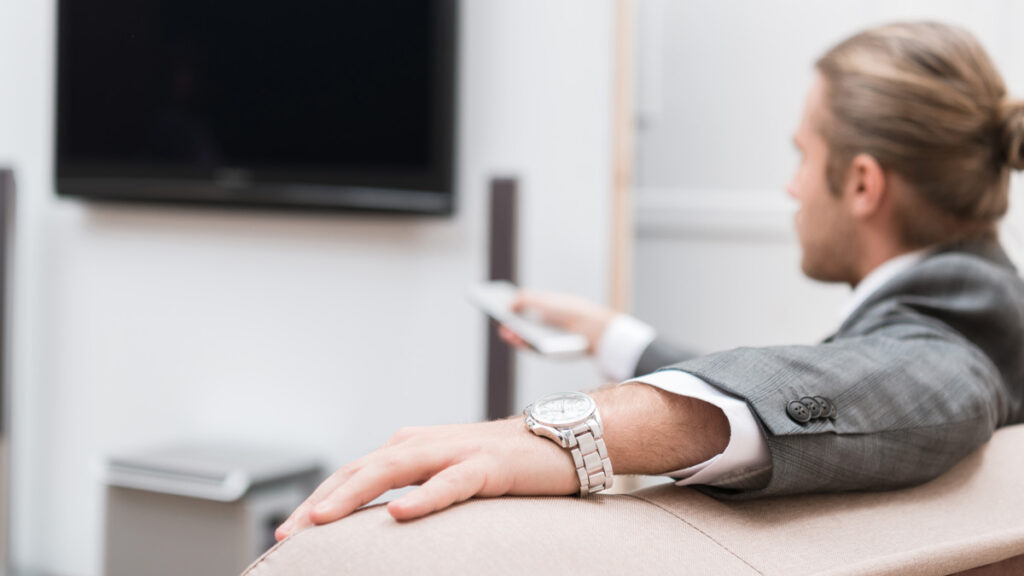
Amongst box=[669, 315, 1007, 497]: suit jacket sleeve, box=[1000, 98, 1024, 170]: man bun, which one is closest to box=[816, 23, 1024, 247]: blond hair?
box=[1000, 98, 1024, 170]: man bun

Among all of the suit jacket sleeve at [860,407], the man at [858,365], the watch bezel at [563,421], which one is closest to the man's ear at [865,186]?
the man at [858,365]

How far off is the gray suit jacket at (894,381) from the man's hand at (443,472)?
0.50 feet

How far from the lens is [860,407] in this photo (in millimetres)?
779

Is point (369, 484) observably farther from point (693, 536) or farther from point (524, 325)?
point (524, 325)

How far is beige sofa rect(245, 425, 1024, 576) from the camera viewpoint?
58 cm

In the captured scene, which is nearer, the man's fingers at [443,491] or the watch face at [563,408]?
the man's fingers at [443,491]

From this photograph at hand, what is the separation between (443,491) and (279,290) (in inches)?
82.1

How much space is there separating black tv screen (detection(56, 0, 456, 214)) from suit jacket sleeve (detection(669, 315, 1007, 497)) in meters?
1.63

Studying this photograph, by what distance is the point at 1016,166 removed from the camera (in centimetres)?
123

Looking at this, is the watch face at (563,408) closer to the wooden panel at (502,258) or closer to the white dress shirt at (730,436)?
the white dress shirt at (730,436)

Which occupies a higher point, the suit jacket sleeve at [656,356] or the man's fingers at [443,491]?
the man's fingers at [443,491]

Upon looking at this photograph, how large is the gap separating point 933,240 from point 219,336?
1.99 metres

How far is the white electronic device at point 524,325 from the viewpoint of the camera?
1.63m

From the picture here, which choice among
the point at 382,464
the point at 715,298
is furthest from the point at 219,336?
the point at 382,464
